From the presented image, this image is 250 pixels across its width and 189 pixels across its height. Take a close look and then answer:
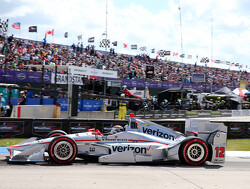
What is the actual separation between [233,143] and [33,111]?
1046cm

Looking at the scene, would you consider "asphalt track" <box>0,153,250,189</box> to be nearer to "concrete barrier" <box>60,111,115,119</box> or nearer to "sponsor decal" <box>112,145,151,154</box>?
"sponsor decal" <box>112,145,151,154</box>

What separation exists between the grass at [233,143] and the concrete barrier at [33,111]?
4.63m

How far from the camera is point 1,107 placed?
1777cm

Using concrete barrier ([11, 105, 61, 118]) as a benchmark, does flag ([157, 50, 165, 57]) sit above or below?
above

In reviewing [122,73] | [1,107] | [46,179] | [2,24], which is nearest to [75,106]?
[1,107]

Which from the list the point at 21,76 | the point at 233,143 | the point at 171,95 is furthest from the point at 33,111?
the point at 171,95

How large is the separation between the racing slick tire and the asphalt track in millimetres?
206

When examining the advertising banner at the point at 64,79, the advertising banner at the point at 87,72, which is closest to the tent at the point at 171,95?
the advertising banner at the point at 87,72

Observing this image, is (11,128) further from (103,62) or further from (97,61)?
(103,62)

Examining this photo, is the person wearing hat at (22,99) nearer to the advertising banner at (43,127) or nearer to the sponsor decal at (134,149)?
the advertising banner at (43,127)

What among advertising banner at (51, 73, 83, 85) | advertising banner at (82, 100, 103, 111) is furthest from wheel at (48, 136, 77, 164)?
advertising banner at (82, 100, 103, 111)

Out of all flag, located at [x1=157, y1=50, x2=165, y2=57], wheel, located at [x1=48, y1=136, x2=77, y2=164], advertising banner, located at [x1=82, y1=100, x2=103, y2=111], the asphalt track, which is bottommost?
the asphalt track

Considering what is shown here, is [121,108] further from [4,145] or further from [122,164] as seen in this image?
[122,164]

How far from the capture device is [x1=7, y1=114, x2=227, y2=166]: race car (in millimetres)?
8109
